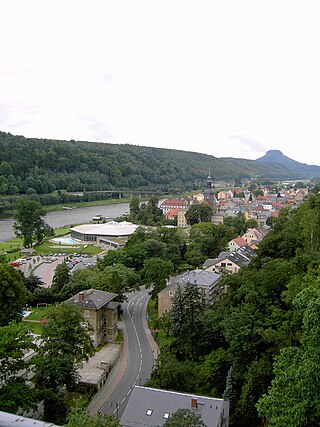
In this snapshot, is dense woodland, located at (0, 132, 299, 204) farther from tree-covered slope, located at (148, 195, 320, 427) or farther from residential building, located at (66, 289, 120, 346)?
tree-covered slope, located at (148, 195, 320, 427)

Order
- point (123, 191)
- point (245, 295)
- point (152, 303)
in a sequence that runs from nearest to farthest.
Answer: point (245, 295) < point (152, 303) < point (123, 191)

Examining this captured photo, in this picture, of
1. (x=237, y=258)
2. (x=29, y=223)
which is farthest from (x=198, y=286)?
(x=29, y=223)

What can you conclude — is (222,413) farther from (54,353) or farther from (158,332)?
(158,332)

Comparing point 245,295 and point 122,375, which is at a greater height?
point 245,295

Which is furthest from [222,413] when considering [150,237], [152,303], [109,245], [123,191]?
[123,191]

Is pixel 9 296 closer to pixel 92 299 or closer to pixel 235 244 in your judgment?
pixel 92 299

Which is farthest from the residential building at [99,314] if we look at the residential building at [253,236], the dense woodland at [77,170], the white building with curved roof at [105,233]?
the dense woodland at [77,170]
